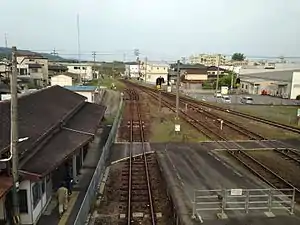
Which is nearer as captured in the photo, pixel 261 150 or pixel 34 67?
pixel 261 150

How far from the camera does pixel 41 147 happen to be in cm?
1291

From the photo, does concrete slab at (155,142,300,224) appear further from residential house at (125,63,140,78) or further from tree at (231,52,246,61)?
tree at (231,52,246,61)

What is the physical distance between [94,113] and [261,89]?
165 feet

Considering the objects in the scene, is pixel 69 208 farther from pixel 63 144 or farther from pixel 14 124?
pixel 14 124

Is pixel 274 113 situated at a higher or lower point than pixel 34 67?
lower

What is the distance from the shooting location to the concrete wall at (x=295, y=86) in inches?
2184

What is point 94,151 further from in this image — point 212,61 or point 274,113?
point 212,61

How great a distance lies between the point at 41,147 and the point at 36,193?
6.26 feet

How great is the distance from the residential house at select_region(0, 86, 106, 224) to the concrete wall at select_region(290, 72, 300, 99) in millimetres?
44157

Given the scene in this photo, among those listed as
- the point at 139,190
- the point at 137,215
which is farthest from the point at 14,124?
the point at 139,190

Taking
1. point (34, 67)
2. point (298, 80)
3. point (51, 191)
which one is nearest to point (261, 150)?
point (51, 191)

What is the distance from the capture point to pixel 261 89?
65.8 m

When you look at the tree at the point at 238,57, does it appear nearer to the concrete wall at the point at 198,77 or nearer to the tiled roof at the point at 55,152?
the concrete wall at the point at 198,77

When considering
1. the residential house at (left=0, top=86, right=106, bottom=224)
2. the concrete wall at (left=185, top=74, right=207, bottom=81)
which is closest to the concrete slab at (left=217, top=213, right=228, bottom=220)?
the residential house at (left=0, top=86, right=106, bottom=224)
